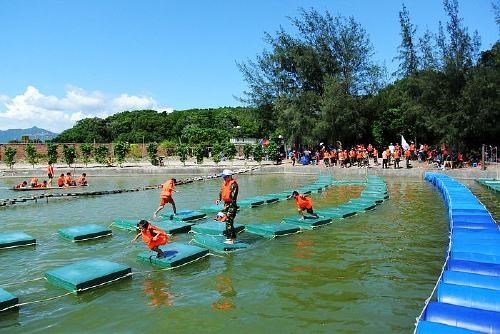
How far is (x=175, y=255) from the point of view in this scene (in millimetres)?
10336

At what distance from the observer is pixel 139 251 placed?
11727 millimetres

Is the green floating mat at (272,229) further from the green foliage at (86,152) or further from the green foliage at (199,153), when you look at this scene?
the green foliage at (86,152)

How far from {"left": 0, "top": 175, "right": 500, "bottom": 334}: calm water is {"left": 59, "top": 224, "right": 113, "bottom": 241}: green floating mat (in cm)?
28

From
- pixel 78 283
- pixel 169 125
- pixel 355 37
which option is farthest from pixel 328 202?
pixel 169 125

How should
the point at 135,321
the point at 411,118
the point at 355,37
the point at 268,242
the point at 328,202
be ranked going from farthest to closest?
the point at 355,37
the point at 411,118
the point at 328,202
the point at 268,242
the point at 135,321

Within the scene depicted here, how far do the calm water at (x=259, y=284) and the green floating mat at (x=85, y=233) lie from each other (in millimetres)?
277

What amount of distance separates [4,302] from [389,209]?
14294 mm

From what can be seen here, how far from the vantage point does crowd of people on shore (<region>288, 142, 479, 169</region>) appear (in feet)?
102

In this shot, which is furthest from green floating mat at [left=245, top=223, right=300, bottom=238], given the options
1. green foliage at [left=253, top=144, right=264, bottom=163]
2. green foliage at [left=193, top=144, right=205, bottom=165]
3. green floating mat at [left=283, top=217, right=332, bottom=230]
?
green foliage at [left=193, top=144, right=205, bottom=165]

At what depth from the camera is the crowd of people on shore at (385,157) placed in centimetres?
3122

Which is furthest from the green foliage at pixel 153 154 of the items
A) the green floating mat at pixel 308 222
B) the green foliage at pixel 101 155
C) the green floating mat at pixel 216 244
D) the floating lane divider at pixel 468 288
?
the floating lane divider at pixel 468 288

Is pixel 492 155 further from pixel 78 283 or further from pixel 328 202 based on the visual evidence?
pixel 78 283

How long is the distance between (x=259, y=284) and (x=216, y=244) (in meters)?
2.66

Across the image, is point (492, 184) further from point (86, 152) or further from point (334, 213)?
point (86, 152)
